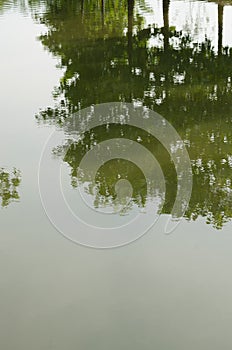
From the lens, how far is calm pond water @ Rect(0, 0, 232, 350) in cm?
648

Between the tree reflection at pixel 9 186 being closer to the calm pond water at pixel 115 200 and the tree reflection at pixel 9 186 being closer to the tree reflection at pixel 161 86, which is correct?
the calm pond water at pixel 115 200

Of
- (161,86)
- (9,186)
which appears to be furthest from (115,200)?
(161,86)

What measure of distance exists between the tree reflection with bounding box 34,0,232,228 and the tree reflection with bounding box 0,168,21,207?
104cm

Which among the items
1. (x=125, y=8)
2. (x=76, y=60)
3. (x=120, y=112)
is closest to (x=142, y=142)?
(x=120, y=112)

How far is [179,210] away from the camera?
29.0 ft

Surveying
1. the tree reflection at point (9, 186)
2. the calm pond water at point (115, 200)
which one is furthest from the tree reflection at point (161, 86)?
the tree reflection at point (9, 186)

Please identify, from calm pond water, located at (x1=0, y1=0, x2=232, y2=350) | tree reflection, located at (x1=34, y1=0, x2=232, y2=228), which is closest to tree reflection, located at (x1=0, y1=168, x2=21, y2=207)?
calm pond water, located at (x1=0, y1=0, x2=232, y2=350)

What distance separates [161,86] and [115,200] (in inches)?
243

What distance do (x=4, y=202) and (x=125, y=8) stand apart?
69.1 ft

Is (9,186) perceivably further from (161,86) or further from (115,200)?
(161,86)

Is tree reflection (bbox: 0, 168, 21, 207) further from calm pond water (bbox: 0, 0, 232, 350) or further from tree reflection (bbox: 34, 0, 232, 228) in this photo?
tree reflection (bbox: 34, 0, 232, 228)

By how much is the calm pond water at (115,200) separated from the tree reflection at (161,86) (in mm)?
43

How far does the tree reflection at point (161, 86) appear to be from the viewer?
9.82m

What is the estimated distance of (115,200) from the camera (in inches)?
364
